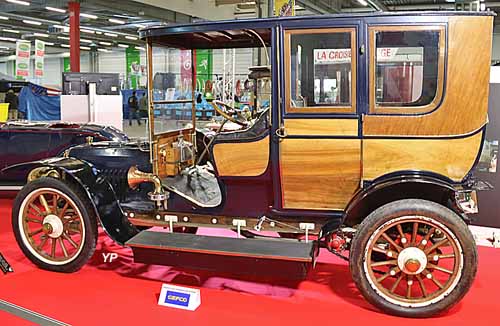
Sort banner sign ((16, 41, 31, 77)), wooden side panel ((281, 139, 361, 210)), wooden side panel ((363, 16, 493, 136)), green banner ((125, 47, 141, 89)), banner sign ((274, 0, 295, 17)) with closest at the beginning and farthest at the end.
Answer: wooden side panel ((363, 16, 493, 136)), wooden side panel ((281, 139, 361, 210)), banner sign ((274, 0, 295, 17)), banner sign ((16, 41, 31, 77)), green banner ((125, 47, 141, 89))

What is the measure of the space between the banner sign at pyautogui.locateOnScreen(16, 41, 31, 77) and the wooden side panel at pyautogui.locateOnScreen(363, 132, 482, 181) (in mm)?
13743

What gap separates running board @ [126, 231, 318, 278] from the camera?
3.06m

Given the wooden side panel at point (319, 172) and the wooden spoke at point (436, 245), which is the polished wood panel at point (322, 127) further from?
the wooden spoke at point (436, 245)

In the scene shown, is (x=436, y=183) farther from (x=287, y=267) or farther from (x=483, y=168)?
(x=483, y=168)

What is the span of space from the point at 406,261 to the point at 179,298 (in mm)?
1390

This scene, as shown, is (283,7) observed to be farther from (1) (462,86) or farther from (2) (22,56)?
(2) (22,56)

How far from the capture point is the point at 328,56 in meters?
3.07

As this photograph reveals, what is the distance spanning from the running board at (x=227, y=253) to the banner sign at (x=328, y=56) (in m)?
1.14

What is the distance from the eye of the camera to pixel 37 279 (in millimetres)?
3600

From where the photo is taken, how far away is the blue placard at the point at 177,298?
3100mm

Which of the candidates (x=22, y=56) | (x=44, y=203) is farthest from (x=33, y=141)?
(x=22, y=56)

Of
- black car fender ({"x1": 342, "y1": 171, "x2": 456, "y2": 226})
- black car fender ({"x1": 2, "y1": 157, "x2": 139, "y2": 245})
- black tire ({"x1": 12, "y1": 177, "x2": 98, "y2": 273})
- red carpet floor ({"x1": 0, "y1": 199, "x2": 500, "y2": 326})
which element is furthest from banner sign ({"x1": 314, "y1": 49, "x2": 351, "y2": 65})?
black tire ({"x1": 12, "y1": 177, "x2": 98, "y2": 273})

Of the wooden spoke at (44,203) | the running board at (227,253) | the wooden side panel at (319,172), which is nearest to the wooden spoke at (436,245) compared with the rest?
the wooden side panel at (319,172)

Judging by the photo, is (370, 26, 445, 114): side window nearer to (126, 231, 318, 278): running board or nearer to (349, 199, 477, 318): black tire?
(349, 199, 477, 318): black tire
